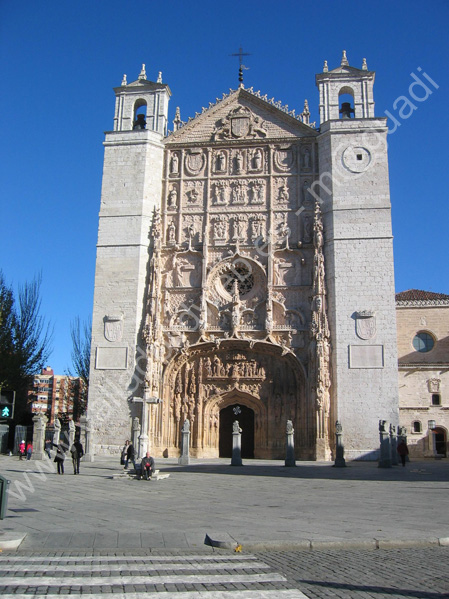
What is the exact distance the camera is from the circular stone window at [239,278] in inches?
920

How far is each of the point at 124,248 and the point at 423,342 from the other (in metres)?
15.5

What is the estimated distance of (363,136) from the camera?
2327 centimetres

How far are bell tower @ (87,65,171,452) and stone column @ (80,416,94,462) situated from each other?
58cm

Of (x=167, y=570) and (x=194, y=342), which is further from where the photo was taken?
(x=194, y=342)

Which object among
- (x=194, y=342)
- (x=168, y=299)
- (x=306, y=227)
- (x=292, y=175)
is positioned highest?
(x=292, y=175)

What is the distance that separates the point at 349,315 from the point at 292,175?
636 cm

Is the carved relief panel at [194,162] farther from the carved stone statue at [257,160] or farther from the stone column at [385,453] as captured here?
the stone column at [385,453]

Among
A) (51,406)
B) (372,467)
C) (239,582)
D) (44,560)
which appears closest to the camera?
(239,582)

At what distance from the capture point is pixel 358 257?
22047 millimetres

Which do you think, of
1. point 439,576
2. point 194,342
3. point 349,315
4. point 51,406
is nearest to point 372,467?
point 349,315

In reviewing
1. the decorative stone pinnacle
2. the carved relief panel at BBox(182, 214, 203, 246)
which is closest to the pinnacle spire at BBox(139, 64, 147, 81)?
the decorative stone pinnacle

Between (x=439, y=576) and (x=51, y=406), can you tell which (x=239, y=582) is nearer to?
(x=439, y=576)

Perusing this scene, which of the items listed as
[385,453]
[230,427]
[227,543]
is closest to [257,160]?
[230,427]

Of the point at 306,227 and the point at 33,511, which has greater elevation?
the point at 306,227
